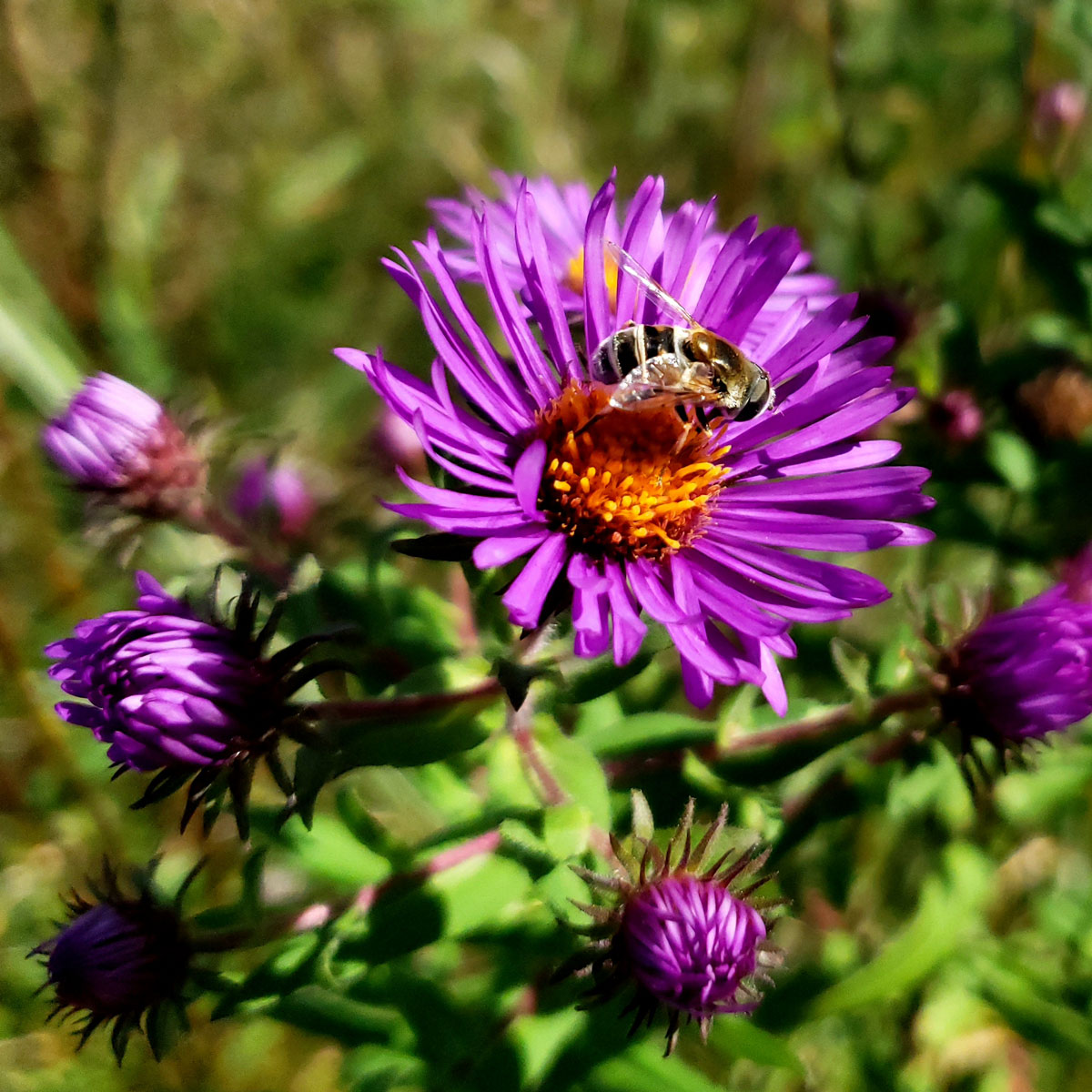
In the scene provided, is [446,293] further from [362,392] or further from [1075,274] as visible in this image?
[362,392]

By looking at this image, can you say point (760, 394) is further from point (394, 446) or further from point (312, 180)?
point (312, 180)

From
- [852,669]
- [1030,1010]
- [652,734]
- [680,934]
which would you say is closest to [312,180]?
[652,734]

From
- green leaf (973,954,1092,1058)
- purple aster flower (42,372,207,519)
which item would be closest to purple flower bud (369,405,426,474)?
purple aster flower (42,372,207,519)

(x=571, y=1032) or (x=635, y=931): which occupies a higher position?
(x=635, y=931)

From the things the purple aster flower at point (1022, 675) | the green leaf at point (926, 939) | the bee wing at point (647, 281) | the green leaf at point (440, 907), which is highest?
the bee wing at point (647, 281)

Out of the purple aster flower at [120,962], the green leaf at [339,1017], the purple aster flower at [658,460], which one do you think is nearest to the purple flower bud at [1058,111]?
the purple aster flower at [658,460]

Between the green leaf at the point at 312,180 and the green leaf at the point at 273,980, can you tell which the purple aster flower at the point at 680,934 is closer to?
the green leaf at the point at 273,980

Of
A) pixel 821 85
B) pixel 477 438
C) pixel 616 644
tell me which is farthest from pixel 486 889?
pixel 821 85
